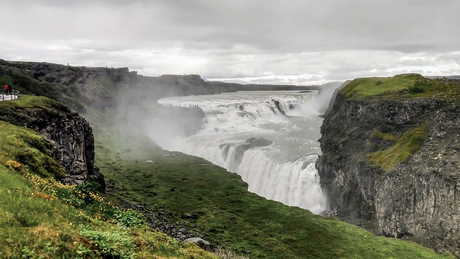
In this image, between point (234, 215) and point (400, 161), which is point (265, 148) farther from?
point (400, 161)

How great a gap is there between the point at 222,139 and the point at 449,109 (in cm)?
5735

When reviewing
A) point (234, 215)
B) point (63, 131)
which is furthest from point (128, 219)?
point (234, 215)

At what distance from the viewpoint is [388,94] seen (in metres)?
50.5

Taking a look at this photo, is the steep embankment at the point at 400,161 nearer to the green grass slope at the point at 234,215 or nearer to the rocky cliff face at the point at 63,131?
the green grass slope at the point at 234,215

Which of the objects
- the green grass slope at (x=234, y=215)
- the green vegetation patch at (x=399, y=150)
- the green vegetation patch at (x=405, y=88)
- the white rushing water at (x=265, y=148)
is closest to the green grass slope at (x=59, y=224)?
the green grass slope at (x=234, y=215)

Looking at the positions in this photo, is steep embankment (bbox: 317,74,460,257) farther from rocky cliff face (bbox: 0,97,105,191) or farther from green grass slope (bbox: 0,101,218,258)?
rocky cliff face (bbox: 0,97,105,191)

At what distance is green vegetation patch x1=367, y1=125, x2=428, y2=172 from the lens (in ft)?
131

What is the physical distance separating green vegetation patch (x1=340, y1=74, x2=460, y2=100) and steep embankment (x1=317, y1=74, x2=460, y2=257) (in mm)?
134

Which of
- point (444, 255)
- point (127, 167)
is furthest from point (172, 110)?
point (444, 255)

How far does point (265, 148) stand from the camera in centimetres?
7331

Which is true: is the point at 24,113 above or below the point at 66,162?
above

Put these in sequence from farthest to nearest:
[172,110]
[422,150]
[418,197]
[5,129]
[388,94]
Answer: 1. [172,110]
2. [388,94]
3. [422,150]
4. [418,197]
5. [5,129]

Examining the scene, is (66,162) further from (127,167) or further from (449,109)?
(449,109)

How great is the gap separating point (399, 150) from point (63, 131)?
42603 mm
